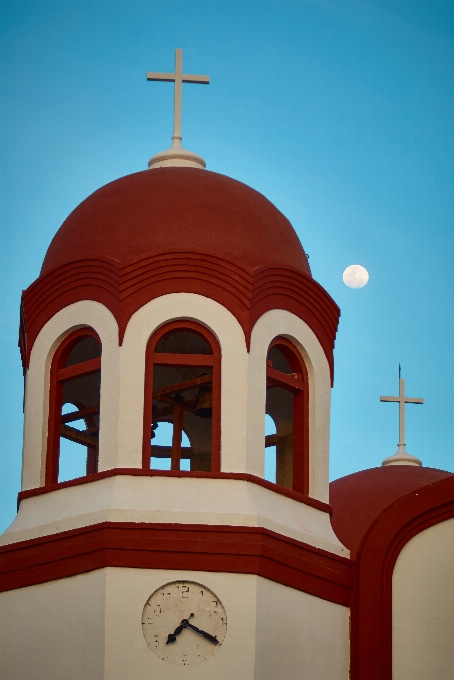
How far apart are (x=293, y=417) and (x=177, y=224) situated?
2.80 m

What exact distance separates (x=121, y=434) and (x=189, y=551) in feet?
5.24

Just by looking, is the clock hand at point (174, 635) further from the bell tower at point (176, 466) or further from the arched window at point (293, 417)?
the arched window at point (293, 417)

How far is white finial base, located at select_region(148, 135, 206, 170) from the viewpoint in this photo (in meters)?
22.0

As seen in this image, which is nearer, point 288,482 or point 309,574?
point 309,574

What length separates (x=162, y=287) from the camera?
1978 centimetres

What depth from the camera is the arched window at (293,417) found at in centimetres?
2006

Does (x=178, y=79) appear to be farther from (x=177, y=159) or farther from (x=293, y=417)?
(x=293, y=417)

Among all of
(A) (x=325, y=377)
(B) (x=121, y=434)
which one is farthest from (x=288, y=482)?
(B) (x=121, y=434)

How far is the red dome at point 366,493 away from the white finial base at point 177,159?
458 centimetres

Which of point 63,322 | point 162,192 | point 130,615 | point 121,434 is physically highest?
point 162,192

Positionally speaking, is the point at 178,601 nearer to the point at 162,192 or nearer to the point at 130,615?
the point at 130,615

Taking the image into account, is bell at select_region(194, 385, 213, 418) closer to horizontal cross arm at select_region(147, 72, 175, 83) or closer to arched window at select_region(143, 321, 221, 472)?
arched window at select_region(143, 321, 221, 472)

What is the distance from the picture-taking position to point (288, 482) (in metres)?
21.6

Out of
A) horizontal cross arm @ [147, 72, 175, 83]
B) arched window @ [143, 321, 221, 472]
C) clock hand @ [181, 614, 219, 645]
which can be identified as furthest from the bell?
horizontal cross arm @ [147, 72, 175, 83]
